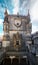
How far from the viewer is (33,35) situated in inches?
95.7

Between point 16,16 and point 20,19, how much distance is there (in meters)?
0.09

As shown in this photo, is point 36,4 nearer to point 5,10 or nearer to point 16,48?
point 5,10

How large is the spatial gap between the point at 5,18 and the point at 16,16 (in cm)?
20

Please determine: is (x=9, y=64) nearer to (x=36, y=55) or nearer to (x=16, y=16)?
(x=36, y=55)

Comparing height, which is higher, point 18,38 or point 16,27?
point 16,27

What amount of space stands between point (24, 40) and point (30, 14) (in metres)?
0.48

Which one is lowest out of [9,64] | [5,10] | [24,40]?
[9,64]

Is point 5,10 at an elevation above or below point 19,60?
above

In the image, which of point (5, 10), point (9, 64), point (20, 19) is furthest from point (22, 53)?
point (5, 10)

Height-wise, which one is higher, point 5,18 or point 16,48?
point 5,18

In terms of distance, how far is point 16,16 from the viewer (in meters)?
2.49

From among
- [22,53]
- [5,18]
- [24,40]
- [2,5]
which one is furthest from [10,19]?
[22,53]

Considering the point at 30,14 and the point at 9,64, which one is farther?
the point at 30,14

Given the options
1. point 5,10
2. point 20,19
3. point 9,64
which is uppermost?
point 5,10
